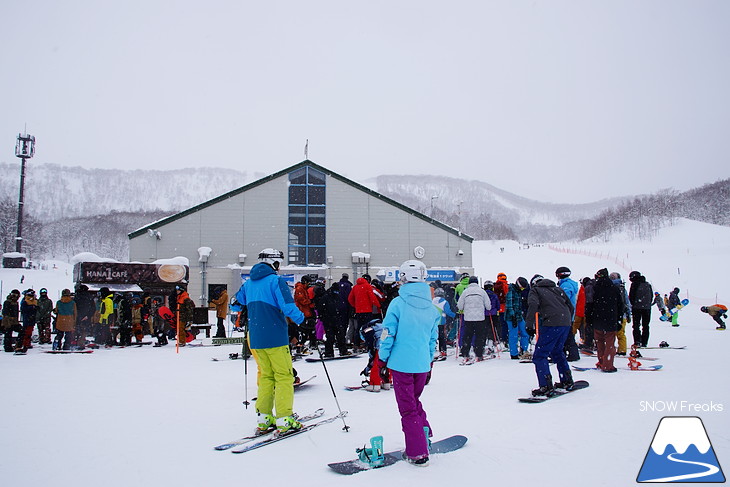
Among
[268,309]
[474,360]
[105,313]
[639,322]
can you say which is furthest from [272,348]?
[105,313]

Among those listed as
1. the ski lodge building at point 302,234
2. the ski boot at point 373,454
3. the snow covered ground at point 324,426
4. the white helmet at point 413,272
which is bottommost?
the snow covered ground at point 324,426

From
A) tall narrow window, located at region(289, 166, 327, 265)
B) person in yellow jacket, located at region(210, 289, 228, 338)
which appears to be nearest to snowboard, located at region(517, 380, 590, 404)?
person in yellow jacket, located at region(210, 289, 228, 338)

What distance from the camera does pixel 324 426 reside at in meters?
5.25

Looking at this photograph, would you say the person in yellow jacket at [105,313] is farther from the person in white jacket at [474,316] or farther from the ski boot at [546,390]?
the ski boot at [546,390]

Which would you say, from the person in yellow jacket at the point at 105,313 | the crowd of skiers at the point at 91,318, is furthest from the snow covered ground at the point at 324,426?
the person in yellow jacket at the point at 105,313

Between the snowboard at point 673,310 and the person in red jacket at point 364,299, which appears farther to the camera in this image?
the snowboard at point 673,310

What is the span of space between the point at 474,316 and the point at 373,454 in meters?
6.22

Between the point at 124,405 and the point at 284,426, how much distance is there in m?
2.74

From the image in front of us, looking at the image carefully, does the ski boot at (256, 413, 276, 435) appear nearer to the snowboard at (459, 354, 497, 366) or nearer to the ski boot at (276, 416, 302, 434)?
the ski boot at (276, 416, 302, 434)

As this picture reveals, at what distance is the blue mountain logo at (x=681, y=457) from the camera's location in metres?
3.70

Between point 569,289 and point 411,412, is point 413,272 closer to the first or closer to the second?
point 411,412

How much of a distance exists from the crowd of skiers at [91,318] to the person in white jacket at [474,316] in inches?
297

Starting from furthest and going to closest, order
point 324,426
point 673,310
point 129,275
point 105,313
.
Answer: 1. point 129,275
2. point 673,310
3. point 105,313
4. point 324,426

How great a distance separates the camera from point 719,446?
167 inches
